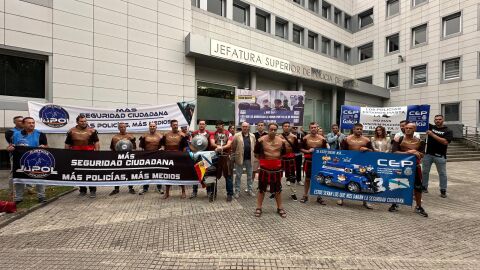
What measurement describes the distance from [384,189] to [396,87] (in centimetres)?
2333

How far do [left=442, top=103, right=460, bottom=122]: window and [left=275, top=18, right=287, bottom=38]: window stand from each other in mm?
14447

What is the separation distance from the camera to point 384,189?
5.71 meters

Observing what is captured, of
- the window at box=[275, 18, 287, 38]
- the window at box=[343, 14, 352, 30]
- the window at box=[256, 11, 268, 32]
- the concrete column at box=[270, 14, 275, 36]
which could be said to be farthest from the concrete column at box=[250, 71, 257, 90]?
the window at box=[343, 14, 352, 30]

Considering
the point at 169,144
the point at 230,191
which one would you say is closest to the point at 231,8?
the point at 169,144

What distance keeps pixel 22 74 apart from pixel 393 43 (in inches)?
1114

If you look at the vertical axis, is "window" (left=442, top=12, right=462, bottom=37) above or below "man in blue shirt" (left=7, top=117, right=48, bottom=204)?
above

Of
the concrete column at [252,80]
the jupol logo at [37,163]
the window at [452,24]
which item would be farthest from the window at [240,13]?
the window at [452,24]

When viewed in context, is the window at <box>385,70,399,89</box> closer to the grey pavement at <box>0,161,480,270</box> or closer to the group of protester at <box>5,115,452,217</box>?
the group of protester at <box>5,115,452,217</box>

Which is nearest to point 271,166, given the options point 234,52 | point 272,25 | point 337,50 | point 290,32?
point 234,52

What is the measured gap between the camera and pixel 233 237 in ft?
13.5

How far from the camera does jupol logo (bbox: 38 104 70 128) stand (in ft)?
26.4

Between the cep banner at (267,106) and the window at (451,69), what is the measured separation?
19.3 meters

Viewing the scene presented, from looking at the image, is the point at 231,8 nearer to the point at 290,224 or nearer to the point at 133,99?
the point at 133,99

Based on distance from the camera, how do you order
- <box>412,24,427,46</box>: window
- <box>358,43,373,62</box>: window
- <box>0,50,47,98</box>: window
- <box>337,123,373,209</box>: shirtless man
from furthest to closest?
<box>358,43,373,62</box>: window < <box>412,24,427,46</box>: window < <box>0,50,47,98</box>: window < <box>337,123,373,209</box>: shirtless man
